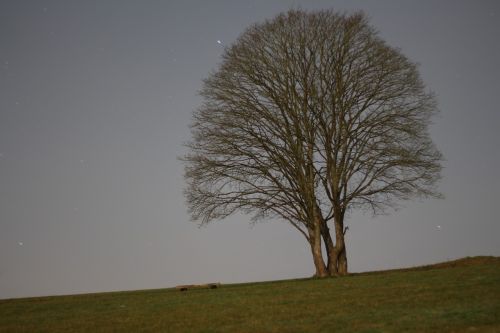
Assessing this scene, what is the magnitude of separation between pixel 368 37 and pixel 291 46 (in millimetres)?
3992

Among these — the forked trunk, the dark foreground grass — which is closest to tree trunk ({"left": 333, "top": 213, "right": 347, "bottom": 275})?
the forked trunk

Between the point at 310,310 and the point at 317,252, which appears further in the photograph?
the point at 317,252

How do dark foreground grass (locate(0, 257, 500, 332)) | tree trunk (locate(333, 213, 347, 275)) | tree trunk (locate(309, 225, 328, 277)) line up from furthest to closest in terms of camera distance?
tree trunk (locate(333, 213, 347, 275)) → tree trunk (locate(309, 225, 328, 277)) → dark foreground grass (locate(0, 257, 500, 332))

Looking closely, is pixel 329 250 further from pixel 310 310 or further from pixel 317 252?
pixel 310 310

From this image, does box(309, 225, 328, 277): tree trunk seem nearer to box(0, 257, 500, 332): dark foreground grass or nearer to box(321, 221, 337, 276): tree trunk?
box(321, 221, 337, 276): tree trunk

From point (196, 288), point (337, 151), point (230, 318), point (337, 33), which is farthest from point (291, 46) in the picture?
point (230, 318)

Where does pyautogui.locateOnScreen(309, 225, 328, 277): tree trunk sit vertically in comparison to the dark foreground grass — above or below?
above

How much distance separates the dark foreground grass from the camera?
1048 cm

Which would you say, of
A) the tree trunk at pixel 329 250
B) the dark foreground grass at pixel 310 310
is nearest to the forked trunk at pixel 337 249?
the tree trunk at pixel 329 250

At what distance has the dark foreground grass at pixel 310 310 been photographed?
10484mm

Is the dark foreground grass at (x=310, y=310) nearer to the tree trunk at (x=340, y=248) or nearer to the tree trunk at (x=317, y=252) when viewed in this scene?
the tree trunk at (x=317, y=252)

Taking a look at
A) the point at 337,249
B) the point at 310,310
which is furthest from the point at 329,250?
the point at 310,310

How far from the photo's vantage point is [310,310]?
12859 mm

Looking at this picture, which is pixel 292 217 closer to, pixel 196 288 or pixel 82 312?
pixel 196 288
